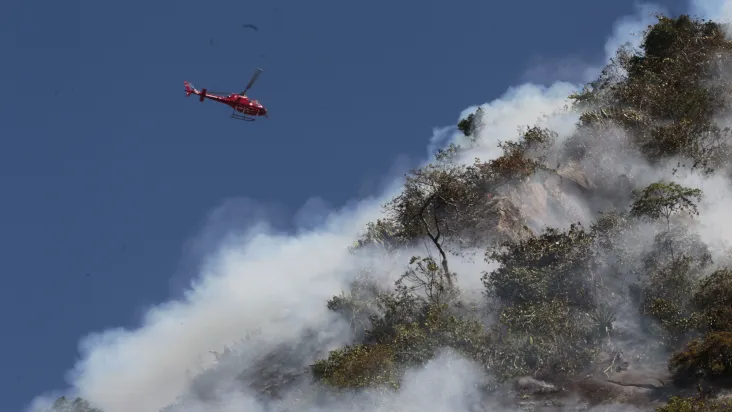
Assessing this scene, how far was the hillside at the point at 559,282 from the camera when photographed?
2705cm

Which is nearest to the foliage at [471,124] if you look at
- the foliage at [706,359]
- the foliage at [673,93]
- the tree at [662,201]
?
the foliage at [673,93]

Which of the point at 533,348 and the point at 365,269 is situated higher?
the point at 365,269

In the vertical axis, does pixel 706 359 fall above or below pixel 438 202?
below

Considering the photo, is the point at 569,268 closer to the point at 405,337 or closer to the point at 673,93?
the point at 405,337

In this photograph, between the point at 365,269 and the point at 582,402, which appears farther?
the point at 365,269

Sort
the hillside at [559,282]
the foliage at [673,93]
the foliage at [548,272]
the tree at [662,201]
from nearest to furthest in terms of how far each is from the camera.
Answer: the hillside at [559,282] < the foliage at [548,272] < the tree at [662,201] < the foliage at [673,93]

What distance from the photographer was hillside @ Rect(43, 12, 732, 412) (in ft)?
88.7

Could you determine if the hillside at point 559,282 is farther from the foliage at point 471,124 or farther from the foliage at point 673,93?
the foliage at point 471,124

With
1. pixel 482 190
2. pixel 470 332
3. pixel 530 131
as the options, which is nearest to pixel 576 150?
pixel 530 131

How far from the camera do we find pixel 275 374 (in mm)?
33844

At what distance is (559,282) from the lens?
31.0m

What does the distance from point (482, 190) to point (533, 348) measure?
439 inches

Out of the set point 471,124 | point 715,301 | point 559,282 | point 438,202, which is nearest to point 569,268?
point 559,282

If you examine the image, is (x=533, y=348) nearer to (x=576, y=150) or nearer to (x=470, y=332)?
(x=470, y=332)
